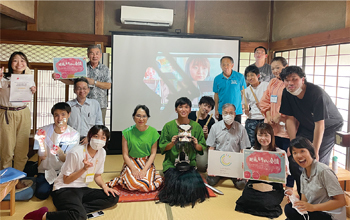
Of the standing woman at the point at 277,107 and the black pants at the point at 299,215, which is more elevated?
the standing woman at the point at 277,107

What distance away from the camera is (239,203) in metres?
2.72

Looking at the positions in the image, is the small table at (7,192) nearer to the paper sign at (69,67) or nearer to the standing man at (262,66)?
the paper sign at (69,67)

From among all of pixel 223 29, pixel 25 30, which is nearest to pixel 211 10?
pixel 223 29

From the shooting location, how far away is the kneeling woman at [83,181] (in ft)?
8.11

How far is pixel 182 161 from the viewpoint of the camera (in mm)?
3295

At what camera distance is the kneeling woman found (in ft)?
8.11

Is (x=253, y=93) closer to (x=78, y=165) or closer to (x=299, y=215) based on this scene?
(x=299, y=215)

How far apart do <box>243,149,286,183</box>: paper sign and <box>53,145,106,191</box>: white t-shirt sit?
145cm

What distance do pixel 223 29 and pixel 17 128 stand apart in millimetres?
3658

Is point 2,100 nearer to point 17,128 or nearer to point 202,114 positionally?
point 17,128

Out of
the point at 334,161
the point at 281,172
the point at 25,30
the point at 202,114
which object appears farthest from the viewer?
the point at 25,30

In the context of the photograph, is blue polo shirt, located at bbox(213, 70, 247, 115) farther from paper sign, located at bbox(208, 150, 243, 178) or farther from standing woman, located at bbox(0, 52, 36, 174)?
standing woman, located at bbox(0, 52, 36, 174)

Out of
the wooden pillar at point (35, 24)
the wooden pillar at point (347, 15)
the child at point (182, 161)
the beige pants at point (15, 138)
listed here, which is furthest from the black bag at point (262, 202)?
the wooden pillar at point (35, 24)

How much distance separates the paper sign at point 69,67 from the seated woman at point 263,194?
2.13m
